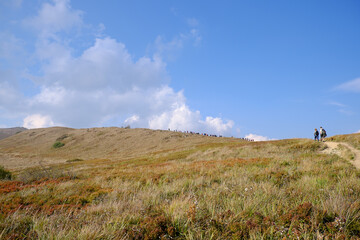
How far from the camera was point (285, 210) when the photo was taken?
13.6 feet

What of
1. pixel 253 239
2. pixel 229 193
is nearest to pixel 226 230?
pixel 253 239

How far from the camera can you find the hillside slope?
61719 millimetres

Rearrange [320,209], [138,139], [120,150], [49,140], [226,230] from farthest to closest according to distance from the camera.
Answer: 1. [49,140]
2. [138,139]
3. [120,150]
4. [320,209]
5. [226,230]

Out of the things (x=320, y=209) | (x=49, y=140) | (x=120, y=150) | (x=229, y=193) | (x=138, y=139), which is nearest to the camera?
(x=320, y=209)

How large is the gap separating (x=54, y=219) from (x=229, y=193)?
4.58 m

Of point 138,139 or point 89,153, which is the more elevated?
point 138,139

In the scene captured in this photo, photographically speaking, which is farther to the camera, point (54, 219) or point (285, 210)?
point (54, 219)

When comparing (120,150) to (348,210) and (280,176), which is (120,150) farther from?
(348,210)

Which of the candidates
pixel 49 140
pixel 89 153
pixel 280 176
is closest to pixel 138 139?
pixel 89 153

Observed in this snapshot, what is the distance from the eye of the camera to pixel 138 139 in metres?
75.8

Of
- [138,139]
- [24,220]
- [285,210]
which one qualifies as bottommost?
[24,220]

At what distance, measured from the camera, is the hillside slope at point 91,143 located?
61719 millimetres

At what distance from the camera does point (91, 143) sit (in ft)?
260

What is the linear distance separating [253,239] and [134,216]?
2.44 meters
